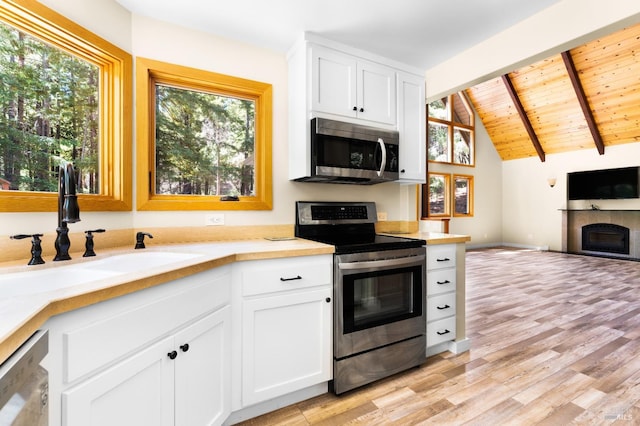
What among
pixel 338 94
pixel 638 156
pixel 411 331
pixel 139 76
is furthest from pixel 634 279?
pixel 139 76

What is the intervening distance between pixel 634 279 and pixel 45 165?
7.40 meters

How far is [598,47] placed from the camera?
5.51 m

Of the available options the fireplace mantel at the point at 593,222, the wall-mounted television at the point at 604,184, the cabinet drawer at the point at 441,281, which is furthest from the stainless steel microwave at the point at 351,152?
the fireplace mantel at the point at 593,222

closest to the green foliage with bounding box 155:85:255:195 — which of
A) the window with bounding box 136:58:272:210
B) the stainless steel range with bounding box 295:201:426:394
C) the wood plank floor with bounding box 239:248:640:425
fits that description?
the window with bounding box 136:58:272:210

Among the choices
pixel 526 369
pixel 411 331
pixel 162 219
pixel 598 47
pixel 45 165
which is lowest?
pixel 526 369

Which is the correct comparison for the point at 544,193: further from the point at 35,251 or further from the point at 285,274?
the point at 35,251

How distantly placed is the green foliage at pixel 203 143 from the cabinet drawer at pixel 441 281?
1.51 meters

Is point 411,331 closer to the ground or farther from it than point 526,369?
farther from it

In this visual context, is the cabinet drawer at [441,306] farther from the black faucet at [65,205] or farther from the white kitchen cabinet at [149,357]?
the black faucet at [65,205]

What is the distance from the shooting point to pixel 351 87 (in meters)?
2.30

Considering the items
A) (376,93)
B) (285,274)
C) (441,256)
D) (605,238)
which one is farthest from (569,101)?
(285,274)

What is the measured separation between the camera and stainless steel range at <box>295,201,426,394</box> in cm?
185

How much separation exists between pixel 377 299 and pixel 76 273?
5.30 feet

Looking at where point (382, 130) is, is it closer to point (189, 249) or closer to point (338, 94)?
point (338, 94)
